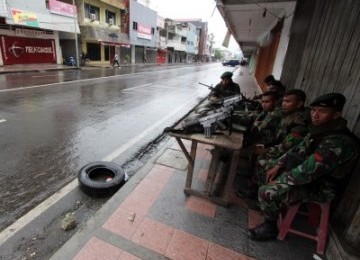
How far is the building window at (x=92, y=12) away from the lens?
908 inches

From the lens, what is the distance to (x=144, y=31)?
32.8 metres

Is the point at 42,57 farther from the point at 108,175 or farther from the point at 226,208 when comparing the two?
the point at 226,208

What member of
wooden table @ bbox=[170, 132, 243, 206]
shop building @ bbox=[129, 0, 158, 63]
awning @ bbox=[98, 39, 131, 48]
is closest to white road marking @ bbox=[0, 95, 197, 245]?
wooden table @ bbox=[170, 132, 243, 206]

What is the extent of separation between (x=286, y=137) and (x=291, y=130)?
10 cm

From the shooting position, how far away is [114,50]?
28031mm

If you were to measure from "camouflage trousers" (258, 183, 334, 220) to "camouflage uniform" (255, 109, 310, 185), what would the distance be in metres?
0.57

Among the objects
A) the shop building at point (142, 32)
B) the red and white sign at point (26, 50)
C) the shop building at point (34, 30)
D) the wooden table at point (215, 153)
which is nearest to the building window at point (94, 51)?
the shop building at point (34, 30)

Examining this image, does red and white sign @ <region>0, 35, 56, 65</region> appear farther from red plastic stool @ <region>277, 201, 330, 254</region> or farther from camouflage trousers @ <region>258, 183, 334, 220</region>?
red plastic stool @ <region>277, 201, 330, 254</region>

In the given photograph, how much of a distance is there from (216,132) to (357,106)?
4.79 ft

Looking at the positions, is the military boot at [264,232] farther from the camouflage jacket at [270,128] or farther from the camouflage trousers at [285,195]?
the camouflage jacket at [270,128]

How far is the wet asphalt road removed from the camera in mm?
3221

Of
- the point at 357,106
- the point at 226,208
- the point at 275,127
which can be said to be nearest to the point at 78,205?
the point at 226,208

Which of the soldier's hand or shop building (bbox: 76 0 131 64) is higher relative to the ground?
shop building (bbox: 76 0 131 64)

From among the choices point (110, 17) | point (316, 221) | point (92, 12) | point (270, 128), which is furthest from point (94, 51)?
point (316, 221)
